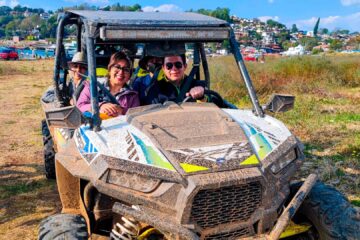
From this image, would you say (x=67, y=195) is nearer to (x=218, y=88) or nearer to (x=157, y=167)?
(x=157, y=167)

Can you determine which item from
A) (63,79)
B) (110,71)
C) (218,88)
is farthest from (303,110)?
(110,71)

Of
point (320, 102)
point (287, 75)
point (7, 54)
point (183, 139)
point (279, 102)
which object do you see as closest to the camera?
point (183, 139)

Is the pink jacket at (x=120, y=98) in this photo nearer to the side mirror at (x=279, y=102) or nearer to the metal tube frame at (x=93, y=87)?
the metal tube frame at (x=93, y=87)

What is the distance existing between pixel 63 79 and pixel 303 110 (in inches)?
236

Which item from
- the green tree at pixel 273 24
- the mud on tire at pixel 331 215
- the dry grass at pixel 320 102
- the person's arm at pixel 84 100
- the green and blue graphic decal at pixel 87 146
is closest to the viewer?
the green and blue graphic decal at pixel 87 146

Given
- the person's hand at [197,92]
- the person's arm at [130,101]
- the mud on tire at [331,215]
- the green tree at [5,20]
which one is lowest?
the green tree at [5,20]

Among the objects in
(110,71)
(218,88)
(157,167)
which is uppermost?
(110,71)

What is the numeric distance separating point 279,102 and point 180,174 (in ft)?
4.82

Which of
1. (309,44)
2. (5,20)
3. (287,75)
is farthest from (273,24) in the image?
(287,75)

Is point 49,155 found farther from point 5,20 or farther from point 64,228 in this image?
point 5,20

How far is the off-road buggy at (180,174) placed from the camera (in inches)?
106

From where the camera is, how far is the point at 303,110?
32.6 feet

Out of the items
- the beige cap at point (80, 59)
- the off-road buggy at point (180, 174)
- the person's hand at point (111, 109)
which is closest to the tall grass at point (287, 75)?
the beige cap at point (80, 59)

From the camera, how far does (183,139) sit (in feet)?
9.63
